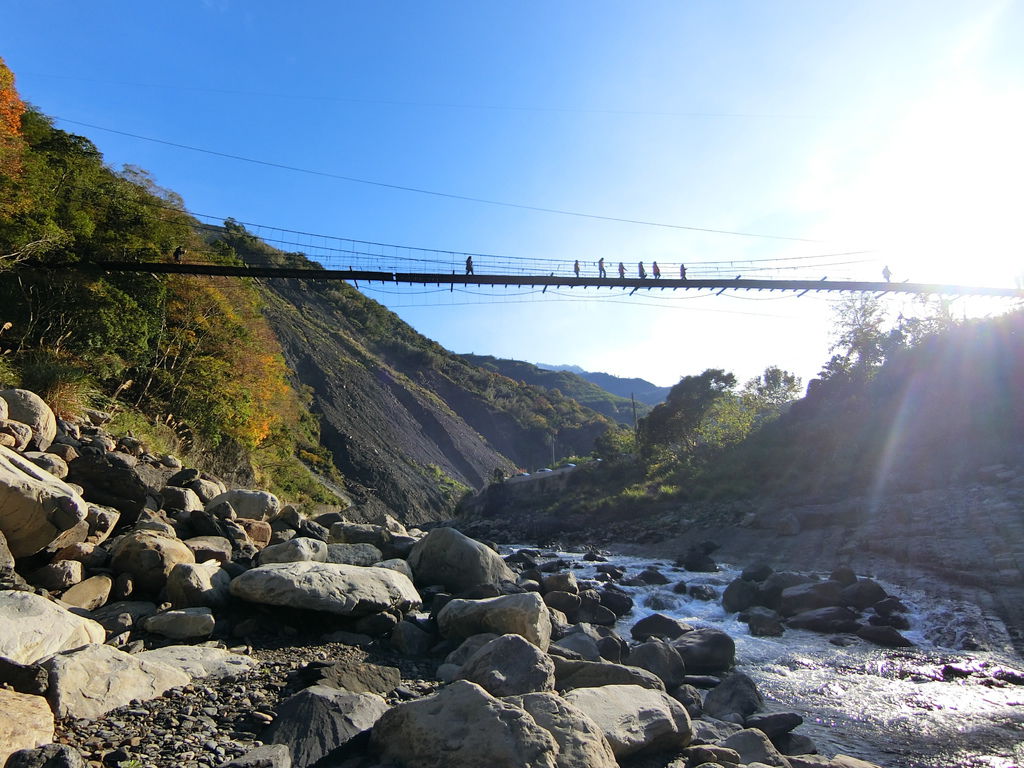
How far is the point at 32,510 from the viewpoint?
5.62 metres

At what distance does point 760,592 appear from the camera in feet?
39.6

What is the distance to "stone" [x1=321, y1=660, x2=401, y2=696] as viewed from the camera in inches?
195

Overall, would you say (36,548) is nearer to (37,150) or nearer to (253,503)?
(253,503)

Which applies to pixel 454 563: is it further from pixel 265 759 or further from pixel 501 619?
pixel 265 759

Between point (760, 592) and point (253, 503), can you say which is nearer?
point (253, 503)

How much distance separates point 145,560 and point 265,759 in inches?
151

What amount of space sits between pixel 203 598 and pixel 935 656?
10249mm

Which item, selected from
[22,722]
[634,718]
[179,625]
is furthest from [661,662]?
[22,722]

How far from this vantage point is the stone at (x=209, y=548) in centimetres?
735

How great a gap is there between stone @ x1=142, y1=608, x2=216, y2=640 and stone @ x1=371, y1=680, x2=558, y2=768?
265 centimetres

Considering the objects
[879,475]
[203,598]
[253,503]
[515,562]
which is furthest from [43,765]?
[879,475]

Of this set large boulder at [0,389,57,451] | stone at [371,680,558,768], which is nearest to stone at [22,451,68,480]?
large boulder at [0,389,57,451]

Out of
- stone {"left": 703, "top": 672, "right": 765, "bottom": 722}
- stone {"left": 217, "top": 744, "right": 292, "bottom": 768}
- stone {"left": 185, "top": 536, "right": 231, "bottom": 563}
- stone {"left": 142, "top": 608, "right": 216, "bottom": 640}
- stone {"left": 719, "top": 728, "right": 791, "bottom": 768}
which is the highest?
stone {"left": 185, "top": 536, "right": 231, "bottom": 563}

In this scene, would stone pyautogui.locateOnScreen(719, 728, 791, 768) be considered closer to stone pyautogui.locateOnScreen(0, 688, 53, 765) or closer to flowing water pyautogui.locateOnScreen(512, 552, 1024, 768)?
flowing water pyautogui.locateOnScreen(512, 552, 1024, 768)
